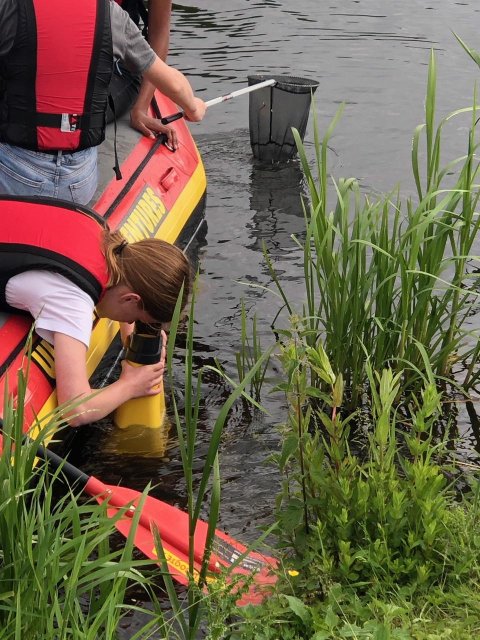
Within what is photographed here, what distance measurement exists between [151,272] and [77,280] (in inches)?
9.5

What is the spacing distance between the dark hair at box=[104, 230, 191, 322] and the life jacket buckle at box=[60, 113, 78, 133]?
2.23ft

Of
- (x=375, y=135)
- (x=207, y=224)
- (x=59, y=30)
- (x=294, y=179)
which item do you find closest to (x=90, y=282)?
(x=59, y=30)

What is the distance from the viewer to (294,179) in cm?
632

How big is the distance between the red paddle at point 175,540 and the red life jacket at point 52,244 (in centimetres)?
63

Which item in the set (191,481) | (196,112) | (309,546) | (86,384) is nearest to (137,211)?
(196,112)

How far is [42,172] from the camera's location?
12.6ft

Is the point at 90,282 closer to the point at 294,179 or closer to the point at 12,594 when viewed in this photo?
the point at 12,594

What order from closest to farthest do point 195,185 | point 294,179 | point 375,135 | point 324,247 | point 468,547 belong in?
1. point 468,547
2. point 324,247
3. point 195,185
4. point 294,179
5. point 375,135

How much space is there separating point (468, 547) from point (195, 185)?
3.05 m

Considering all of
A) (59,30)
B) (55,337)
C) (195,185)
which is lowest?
(195,185)

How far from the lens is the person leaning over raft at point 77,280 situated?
3.12 m

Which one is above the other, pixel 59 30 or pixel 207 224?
pixel 59 30

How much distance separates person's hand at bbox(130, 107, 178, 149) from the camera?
4.88 metres

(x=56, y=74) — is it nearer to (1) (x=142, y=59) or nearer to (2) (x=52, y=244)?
(1) (x=142, y=59)
